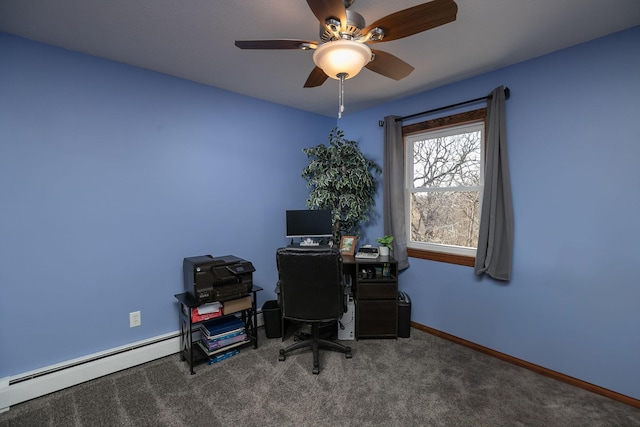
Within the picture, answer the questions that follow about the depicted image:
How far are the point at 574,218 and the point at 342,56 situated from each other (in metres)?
2.11

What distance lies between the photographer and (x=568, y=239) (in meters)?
2.21

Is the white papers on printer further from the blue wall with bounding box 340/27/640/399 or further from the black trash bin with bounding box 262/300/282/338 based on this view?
the blue wall with bounding box 340/27/640/399

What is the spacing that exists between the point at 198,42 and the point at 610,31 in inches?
112

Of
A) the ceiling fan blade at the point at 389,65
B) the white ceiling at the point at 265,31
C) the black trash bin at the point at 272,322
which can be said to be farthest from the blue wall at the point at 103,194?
the ceiling fan blade at the point at 389,65

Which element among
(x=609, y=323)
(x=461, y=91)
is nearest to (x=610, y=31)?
(x=461, y=91)

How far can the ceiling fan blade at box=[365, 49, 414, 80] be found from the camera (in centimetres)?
165

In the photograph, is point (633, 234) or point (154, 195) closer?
point (633, 234)

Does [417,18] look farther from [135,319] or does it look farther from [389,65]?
[135,319]

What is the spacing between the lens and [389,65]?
69.0 inches

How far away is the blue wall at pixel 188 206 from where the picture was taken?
1976 mm

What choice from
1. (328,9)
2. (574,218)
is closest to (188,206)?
(328,9)

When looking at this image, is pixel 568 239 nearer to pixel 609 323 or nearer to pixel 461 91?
pixel 609 323

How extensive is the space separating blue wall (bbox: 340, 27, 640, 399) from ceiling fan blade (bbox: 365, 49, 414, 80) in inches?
50.3

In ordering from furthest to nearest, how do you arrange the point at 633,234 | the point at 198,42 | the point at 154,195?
the point at 154,195
the point at 198,42
the point at 633,234
